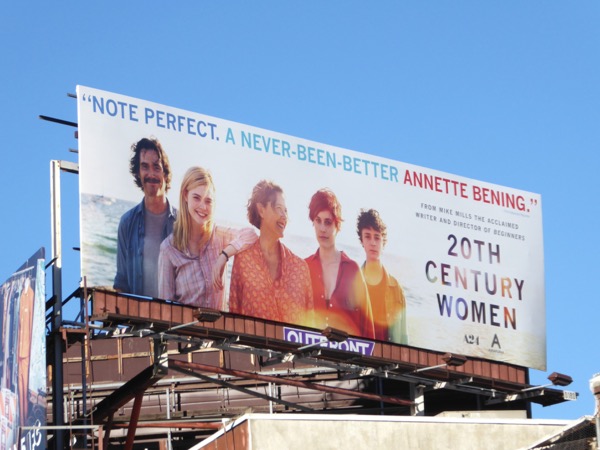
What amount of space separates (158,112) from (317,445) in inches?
409

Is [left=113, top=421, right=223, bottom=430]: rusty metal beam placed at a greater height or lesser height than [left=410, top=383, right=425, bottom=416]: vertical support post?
lesser

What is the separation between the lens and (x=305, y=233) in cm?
4294

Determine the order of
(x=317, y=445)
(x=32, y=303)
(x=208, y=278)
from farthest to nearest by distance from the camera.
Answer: (x=208, y=278) < (x=32, y=303) < (x=317, y=445)

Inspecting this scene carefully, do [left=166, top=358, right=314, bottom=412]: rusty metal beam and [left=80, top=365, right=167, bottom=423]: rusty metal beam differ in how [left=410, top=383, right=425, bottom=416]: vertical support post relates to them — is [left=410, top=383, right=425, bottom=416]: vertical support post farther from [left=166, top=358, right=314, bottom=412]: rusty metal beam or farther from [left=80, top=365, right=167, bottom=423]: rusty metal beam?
[left=80, top=365, right=167, bottom=423]: rusty metal beam

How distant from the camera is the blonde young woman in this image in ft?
129

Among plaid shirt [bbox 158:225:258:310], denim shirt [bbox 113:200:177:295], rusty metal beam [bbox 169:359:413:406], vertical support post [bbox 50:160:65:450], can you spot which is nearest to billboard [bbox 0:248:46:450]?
vertical support post [bbox 50:160:65:450]

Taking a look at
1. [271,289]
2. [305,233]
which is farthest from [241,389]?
[305,233]

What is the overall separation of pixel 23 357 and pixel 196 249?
17.1 feet

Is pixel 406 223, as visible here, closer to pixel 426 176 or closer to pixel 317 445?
pixel 426 176

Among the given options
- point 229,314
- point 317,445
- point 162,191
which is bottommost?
point 317,445

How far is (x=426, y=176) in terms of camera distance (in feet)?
152

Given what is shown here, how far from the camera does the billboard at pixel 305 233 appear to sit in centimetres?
3866

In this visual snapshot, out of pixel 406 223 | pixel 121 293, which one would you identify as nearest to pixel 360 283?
pixel 406 223

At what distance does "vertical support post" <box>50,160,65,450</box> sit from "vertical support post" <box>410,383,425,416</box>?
10.9m
